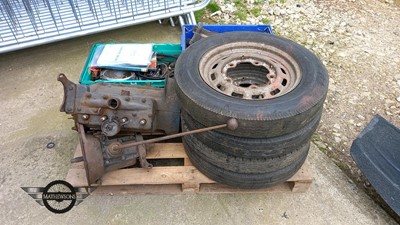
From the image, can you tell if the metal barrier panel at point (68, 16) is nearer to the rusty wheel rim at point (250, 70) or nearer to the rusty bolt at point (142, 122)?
the rusty wheel rim at point (250, 70)

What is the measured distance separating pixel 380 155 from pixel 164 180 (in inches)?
68.0

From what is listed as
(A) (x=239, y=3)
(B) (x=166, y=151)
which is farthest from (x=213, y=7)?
(B) (x=166, y=151)

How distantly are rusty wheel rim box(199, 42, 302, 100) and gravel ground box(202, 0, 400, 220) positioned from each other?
907mm

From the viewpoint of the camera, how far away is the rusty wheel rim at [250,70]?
82.1 inches

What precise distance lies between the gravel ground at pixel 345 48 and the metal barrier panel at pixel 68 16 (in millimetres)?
927

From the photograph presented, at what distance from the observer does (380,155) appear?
2492mm

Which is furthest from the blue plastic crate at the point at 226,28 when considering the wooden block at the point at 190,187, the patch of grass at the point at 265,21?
the wooden block at the point at 190,187

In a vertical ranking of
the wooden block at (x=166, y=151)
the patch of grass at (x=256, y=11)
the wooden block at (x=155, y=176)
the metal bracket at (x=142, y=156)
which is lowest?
the wooden block at (x=155, y=176)

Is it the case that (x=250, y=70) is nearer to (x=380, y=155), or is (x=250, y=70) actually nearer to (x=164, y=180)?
(x=164, y=180)

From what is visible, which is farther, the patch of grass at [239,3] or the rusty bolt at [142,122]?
the patch of grass at [239,3]

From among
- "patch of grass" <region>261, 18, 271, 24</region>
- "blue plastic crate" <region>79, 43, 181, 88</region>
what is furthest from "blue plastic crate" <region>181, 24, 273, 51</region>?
"patch of grass" <region>261, 18, 271, 24</region>

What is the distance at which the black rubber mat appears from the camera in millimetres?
2333

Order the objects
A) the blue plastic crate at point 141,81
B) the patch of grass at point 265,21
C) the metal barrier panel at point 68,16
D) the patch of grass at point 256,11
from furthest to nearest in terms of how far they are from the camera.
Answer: the patch of grass at point 256,11, the patch of grass at point 265,21, the metal barrier panel at point 68,16, the blue plastic crate at point 141,81

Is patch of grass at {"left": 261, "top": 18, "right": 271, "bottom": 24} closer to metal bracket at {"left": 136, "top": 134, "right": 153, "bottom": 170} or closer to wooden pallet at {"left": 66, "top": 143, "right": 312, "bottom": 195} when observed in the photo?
wooden pallet at {"left": 66, "top": 143, "right": 312, "bottom": 195}
